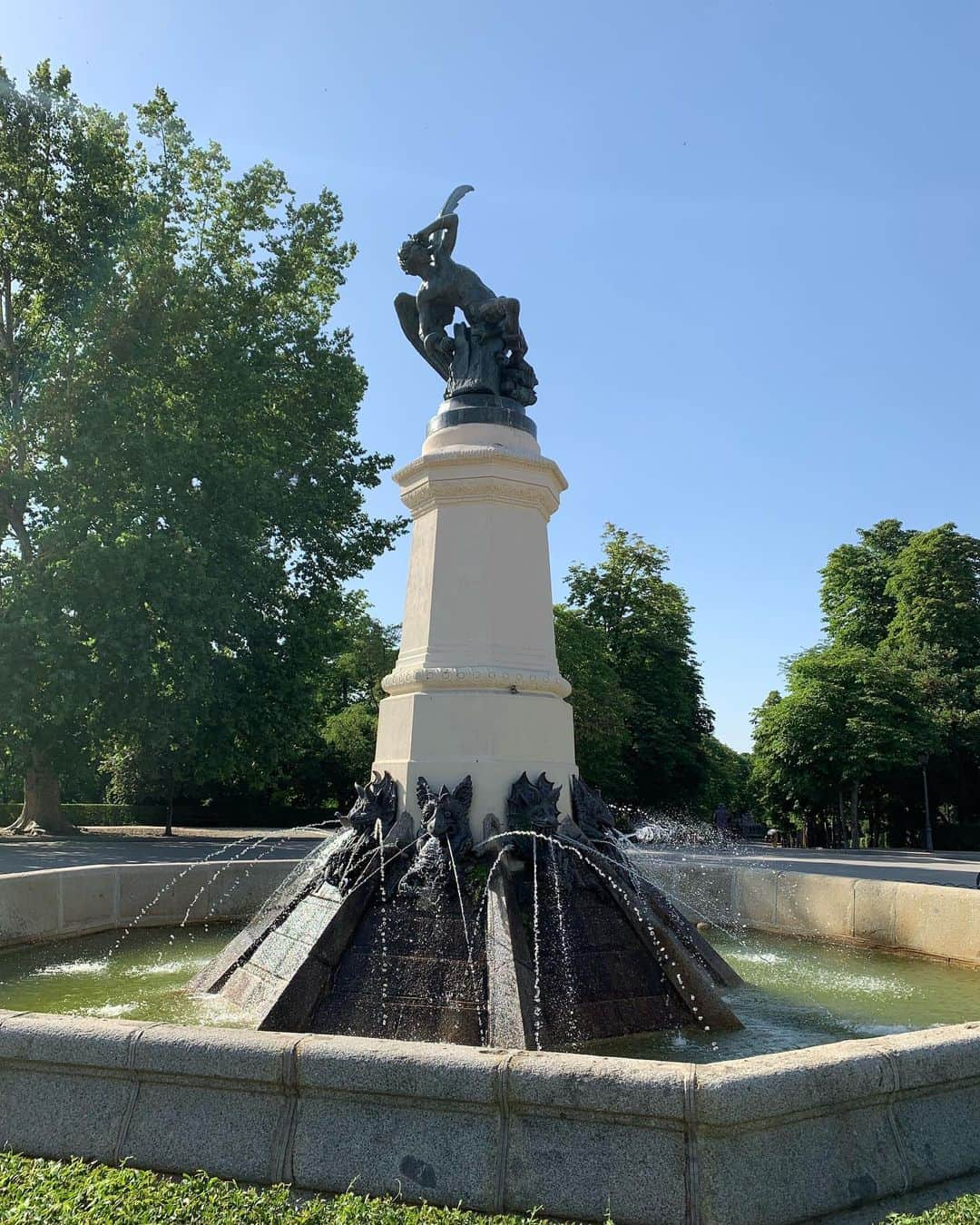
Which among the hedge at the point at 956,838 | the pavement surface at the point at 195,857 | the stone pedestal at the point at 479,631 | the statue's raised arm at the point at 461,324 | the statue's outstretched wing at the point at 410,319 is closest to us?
the stone pedestal at the point at 479,631

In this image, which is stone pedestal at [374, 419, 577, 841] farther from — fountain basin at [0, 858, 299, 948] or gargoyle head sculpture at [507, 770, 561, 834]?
fountain basin at [0, 858, 299, 948]

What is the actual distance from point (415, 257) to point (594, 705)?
98.7ft

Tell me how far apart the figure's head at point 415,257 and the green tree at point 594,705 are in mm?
27570

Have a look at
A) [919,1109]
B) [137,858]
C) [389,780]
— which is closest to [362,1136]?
[919,1109]

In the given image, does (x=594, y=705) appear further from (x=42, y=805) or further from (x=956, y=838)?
(x=42, y=805)

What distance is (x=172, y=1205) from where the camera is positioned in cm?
405

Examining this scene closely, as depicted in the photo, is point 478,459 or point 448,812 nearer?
point 448,812

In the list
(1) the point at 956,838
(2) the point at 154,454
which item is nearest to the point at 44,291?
(2) the point at 154,454

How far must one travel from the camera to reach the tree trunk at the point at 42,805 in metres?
32.6

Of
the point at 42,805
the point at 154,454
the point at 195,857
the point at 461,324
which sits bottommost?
the point at 195,857

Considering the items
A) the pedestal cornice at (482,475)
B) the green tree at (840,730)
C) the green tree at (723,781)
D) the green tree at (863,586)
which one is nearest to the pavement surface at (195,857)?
the pedestal cornice at (482,475)

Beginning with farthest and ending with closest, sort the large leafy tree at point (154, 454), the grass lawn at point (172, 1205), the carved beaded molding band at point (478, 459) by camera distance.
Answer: the large leafy tree at point (154, 454) → the carved beaded molding band at point (478, 459) → the grass lawn at point (172, 1205)

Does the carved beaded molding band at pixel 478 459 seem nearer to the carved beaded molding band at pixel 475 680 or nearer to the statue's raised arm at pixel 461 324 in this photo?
the statue's raised arm at pixel 461 324

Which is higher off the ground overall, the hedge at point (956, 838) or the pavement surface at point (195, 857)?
the hedge at point (956, 838)
